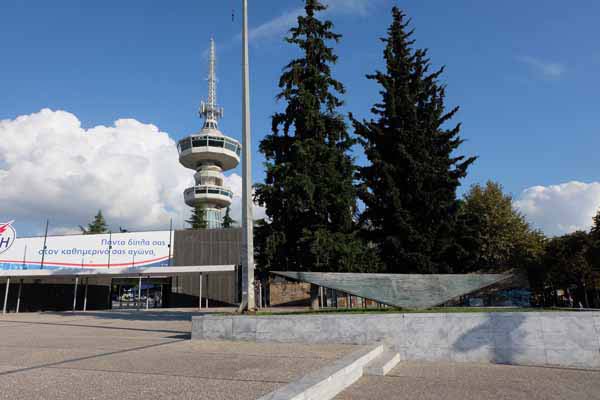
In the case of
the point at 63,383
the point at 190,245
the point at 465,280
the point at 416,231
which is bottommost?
the point at 63,383

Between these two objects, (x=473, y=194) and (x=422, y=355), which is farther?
(x=473, y=194)

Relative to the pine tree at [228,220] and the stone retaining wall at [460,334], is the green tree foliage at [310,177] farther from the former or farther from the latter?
the pine tree at [228,220]

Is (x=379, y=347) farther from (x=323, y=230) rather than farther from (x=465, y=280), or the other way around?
(x=323, y=230)

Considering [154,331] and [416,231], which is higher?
[416,231]

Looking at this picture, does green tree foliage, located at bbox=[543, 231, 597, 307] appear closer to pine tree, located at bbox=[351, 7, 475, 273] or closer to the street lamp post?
pine tree, located at bbox=[351, 7, 475, 273]

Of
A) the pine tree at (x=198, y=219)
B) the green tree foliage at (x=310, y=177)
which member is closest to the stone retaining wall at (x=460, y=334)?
the green tree foliage at (x=310, y=177)

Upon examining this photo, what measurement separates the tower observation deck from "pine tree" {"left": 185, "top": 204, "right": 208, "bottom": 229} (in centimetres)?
63

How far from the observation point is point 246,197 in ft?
37.9

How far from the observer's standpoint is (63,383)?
5.08 m

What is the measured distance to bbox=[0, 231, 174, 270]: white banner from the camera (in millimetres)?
33969

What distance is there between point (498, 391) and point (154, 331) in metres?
9.81

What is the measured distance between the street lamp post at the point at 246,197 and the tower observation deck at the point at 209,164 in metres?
55.0

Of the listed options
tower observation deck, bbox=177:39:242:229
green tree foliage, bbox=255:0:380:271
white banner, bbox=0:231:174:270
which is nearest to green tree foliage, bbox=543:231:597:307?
green tree foliage, bbox=255:0:380:271

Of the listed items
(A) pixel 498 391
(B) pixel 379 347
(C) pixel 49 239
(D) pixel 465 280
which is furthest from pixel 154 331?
(C) pixel 49 239
